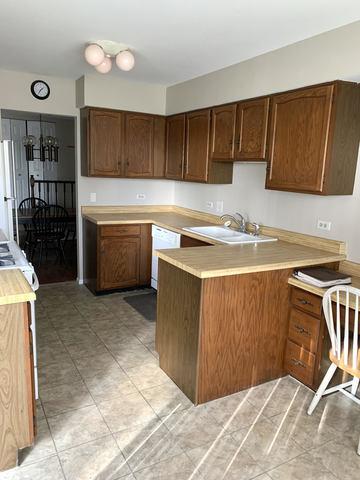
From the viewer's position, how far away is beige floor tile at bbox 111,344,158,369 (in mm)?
2932

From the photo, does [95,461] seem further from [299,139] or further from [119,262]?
[119,262]

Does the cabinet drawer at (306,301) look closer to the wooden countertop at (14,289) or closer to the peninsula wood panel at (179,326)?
the peninsula wood panel at (179,326)

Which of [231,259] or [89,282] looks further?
[89,282]

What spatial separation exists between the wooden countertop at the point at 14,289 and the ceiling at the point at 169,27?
66.4 inches

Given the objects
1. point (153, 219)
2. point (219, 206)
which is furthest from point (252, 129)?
point (153, 219)

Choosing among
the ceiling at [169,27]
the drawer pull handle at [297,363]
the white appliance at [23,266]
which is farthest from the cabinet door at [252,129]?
the white appliance at [23,266]

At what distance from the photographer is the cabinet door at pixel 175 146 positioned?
4.33 m

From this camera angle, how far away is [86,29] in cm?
276

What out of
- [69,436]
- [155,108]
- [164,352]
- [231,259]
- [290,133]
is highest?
[155,108]

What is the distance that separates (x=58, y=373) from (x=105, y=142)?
2581 millimetres

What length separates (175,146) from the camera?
14.7 ft

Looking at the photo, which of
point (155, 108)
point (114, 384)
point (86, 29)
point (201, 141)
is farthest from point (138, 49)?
point (114, 384)

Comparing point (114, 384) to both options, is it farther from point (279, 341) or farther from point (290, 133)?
point (290, 133)

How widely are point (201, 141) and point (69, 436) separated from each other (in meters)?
2.93
